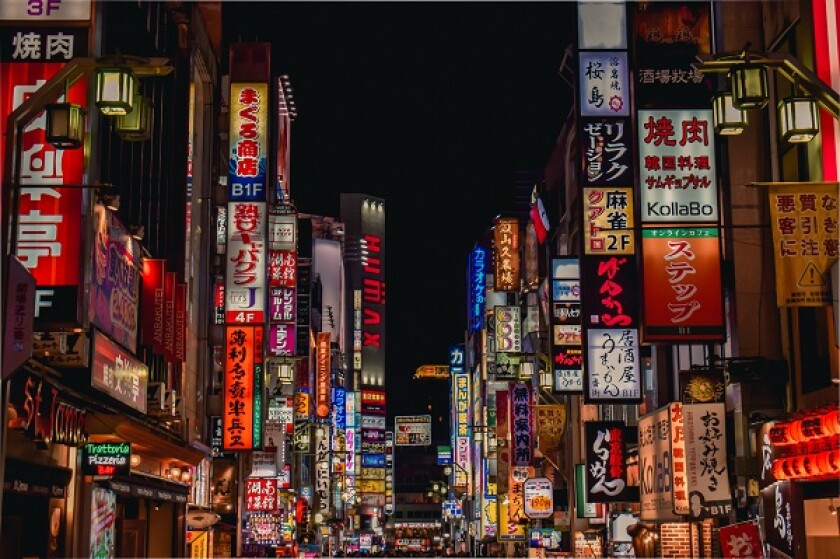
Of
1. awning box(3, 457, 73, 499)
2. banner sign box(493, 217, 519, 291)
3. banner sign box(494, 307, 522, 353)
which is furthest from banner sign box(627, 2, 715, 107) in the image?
banner sign box(493, 217, 519, 291)

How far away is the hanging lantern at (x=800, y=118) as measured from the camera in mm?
13281

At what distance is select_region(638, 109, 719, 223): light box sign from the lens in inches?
874

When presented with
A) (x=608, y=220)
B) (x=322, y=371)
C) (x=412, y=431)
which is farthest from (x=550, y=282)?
(x=412, y=431)

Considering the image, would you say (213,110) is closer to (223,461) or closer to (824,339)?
(223,461)

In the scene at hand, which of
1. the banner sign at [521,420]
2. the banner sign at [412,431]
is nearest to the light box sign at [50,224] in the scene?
the banner sign at [521,420]

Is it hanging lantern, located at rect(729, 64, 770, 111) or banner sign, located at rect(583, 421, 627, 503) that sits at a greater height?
hanging lantern, located at rect(729, 64, 770, 111)

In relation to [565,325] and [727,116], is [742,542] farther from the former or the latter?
[565,325]

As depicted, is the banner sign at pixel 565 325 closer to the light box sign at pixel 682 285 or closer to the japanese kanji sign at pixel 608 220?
the japanese kanji sign at pixel 608 220

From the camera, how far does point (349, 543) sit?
125m

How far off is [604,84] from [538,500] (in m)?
24.4

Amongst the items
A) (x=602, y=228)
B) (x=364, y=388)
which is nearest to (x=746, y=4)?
(x=602, y=228)

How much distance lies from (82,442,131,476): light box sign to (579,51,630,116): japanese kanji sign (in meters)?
11.9

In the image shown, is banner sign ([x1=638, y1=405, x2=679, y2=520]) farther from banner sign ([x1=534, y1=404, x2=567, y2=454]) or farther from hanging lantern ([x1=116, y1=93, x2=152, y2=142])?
banner sign ([x1=534, y1=404, x2=567, y2=454])

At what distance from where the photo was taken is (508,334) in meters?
52.2
